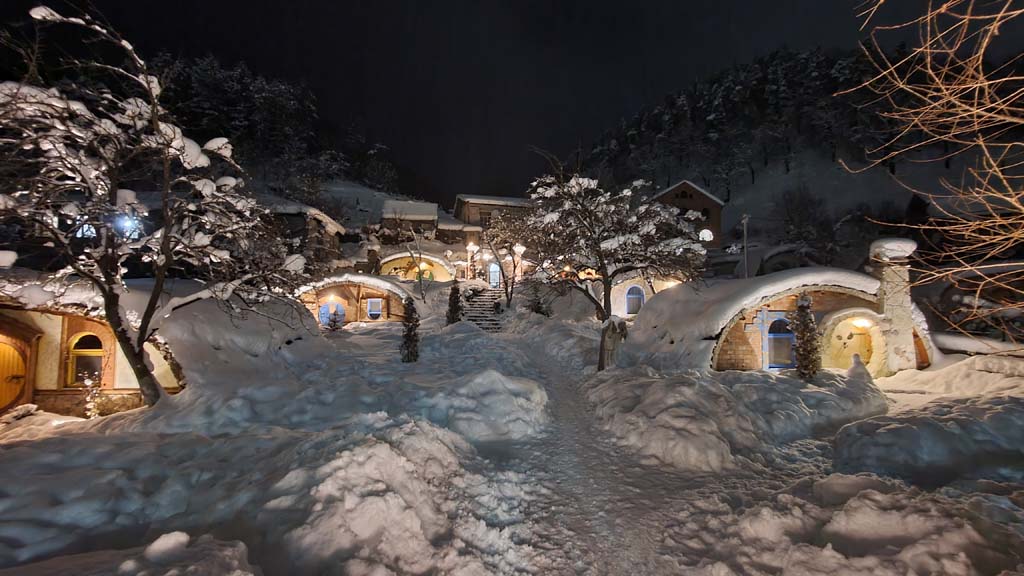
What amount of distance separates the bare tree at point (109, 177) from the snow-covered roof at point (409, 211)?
3538 cm

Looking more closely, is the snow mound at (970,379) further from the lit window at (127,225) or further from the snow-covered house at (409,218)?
the snow-covered house at (409,218)

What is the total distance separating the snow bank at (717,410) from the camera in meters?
7.19

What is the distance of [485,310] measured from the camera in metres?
26.1

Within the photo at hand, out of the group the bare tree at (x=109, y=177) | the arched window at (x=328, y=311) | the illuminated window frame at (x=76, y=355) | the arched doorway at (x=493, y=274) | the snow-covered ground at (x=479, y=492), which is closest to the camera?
the snow-covered ground at (x=479, y=492)

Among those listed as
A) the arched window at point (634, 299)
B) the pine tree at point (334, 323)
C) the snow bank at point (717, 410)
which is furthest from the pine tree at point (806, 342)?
the pine tree at point (334, 323)

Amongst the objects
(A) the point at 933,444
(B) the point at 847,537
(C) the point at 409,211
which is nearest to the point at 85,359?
(B) the point at 847,537

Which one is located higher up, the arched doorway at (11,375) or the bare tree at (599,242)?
the bare tree at (599,242)

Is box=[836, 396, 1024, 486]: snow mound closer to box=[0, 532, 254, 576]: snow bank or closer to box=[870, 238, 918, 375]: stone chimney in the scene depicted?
box=[870, 238, 918, 375]: stone chimney

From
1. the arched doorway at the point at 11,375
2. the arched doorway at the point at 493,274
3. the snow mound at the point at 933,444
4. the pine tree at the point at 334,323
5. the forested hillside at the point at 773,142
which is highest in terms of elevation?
the forested hillside at the point at 773,142

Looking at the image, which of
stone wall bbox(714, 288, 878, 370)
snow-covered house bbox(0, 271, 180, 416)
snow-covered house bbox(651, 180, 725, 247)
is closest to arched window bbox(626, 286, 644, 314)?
stone wall bbox(714, 288, 878, 370)

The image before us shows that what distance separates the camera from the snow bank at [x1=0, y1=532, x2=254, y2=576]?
310cm

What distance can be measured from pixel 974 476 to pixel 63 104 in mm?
16116

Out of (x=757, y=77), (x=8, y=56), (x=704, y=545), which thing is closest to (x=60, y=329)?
(x=704, y=545)

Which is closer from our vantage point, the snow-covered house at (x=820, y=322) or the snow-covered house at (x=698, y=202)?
the snow-covered house at (x=820, y=322)
